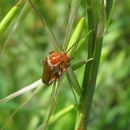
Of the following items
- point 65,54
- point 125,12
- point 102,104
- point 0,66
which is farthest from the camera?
point 125,12

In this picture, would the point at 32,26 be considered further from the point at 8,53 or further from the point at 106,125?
the point at 106,125

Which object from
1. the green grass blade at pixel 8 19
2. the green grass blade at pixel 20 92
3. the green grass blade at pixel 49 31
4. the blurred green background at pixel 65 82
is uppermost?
the green grass blade at pixel 8 19

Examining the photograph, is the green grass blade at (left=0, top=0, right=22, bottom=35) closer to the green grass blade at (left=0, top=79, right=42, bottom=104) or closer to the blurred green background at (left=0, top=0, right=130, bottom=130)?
the green grass blade at (left=0, top=79, right=42, bottom=104)

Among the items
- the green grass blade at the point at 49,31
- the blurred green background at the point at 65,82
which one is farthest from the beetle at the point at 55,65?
the blurred green background at the point at 65,82

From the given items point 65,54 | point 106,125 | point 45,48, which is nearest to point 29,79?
point 45,48

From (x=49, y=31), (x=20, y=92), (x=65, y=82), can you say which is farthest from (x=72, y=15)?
(x=65, y=82)

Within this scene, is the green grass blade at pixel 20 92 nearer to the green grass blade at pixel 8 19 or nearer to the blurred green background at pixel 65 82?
the green grass blade at pixel 8 19

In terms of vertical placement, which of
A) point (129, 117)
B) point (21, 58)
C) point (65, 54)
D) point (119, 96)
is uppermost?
point (65, 54)
